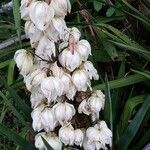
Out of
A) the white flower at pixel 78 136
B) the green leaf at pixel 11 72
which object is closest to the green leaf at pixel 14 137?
the white flower at pixel 78 136

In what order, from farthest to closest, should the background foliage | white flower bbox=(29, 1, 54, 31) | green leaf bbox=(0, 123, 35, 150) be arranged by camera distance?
the background foliage
green leaf bbox=(0, 123, 35, 150)
white flower bbox=(29, 1, 54, 31)

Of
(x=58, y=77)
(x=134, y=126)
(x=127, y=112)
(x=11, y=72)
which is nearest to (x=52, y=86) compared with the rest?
(x=58, y=77)

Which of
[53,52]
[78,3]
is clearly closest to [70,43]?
[53,52]

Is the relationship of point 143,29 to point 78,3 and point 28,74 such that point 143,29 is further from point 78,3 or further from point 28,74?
point 28,74

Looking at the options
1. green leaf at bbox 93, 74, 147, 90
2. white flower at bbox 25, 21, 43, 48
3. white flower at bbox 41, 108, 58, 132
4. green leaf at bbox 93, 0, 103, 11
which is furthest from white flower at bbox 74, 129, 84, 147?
green leaf at bbox 93, 0, 103, 11

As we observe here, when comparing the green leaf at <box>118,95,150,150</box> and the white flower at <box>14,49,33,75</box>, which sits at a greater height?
the white flower at <box>14,49,33,75</box>

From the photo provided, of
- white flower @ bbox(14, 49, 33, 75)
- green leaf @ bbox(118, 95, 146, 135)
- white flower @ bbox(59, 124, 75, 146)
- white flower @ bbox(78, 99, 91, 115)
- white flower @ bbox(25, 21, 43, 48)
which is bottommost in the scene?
green leaf @ bbox(118, 95, 146, 135)

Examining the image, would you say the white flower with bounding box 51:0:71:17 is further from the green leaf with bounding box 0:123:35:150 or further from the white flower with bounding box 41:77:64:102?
the green leaf with bounding box 0:123:35:150
